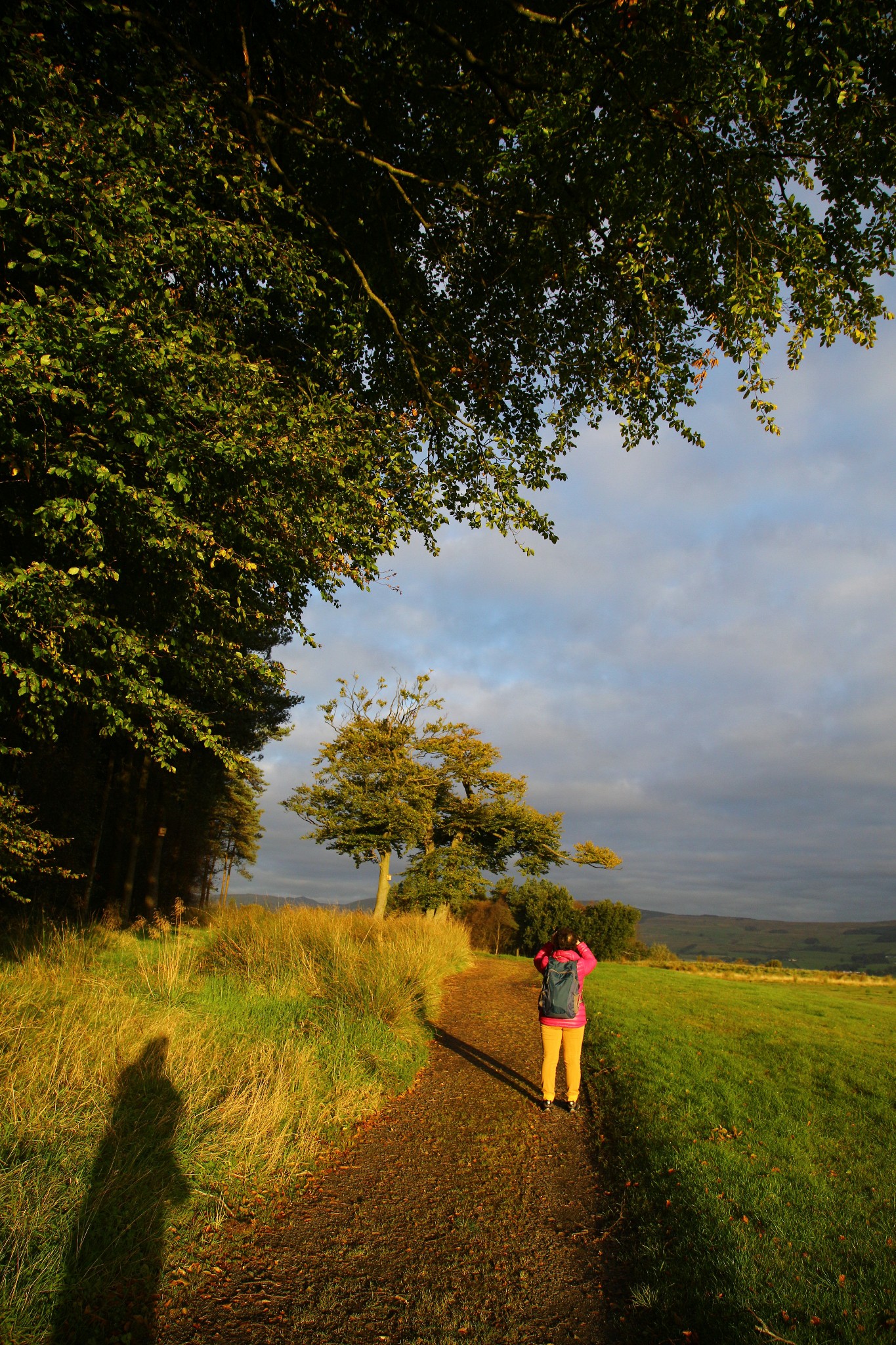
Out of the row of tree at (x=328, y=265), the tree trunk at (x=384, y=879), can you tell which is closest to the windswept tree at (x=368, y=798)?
the tree trunk at (x=384, y=879)

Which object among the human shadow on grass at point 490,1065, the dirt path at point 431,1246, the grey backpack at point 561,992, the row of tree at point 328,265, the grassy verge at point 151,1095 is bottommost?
the human shadow on grass at point 490,1065

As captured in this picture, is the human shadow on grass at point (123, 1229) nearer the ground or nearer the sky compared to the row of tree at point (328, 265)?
nearer the ground

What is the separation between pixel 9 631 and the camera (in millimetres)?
5723

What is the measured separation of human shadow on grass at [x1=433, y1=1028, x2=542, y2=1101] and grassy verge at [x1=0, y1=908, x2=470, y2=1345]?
1.70 feet

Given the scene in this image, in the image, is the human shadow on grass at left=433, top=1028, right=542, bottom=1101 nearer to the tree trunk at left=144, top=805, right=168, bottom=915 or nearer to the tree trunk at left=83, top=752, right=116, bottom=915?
the tree trunk at left=83, top=752, right=116, bottom=915

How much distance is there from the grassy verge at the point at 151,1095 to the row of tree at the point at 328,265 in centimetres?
255

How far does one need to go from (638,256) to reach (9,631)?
7480 millimetres

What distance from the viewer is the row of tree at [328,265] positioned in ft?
16.5

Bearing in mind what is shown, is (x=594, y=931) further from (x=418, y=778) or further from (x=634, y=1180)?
(x=634, y=1180)

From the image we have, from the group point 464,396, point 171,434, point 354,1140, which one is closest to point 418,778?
point 464,396

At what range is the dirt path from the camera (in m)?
3.28

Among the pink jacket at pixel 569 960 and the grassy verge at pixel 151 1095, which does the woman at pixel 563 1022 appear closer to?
the pink jacket at pixel 569 960

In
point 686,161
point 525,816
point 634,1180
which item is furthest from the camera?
point 525,816

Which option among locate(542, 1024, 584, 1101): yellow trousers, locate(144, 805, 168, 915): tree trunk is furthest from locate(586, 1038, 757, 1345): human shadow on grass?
locate(144, 805, 168, 915): tree trunk
